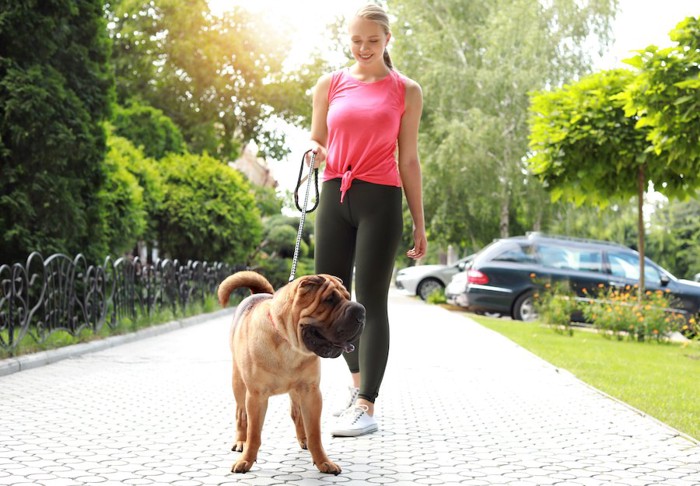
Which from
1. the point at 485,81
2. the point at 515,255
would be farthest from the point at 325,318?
the point at 485,81

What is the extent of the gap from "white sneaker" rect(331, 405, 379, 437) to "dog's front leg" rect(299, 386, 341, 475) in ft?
3.23

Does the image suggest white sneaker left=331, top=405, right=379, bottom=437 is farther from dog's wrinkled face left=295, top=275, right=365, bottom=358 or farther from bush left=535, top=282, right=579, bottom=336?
bush left=535, top=282, right=579, bottom=336

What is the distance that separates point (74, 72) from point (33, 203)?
217cm

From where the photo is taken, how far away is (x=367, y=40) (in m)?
5.17

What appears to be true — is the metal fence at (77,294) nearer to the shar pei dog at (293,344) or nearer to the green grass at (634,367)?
the shar pei dog at (293,344)

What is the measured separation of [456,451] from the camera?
4965mm

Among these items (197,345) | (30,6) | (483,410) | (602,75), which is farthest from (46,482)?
(602,75)

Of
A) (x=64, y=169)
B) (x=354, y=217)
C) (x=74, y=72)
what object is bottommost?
(x=354, y=217)

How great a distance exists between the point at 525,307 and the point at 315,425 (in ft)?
54.2

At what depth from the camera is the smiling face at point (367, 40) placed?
201 inches

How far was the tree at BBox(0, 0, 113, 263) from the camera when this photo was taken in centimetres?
1202

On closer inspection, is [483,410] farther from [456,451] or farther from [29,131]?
[29,131]

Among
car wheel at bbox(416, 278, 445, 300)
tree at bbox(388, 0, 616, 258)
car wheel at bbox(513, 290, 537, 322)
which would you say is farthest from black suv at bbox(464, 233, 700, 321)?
tree at bbox(388, 0, 616, 258)

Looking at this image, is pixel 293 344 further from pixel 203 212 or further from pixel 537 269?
pixel 203 212
